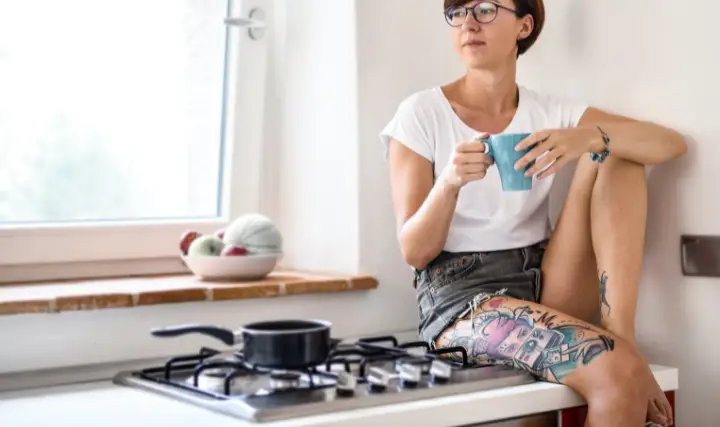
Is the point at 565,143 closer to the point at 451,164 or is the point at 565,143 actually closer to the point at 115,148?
the point at 451,164

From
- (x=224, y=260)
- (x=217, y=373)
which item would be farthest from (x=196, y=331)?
(x=224, y=260)

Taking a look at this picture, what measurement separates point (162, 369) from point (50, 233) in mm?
536

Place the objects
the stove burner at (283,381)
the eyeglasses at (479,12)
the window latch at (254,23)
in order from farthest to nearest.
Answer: the window latch at (254,23)
the eyeglasses at (479,12)
the stove burner at (283,381)

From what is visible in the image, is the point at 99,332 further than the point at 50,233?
No

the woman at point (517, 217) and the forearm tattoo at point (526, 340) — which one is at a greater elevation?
the woman at point (517, 217)

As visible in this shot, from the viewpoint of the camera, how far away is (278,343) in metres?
1.44

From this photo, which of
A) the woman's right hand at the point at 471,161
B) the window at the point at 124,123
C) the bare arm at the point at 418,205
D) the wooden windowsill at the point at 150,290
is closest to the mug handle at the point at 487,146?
the woman's right hand at the point at 471,161

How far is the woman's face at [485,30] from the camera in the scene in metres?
1.85

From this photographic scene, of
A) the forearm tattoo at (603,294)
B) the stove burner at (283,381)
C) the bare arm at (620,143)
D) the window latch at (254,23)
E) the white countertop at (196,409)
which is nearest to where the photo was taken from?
the white countertop at (196,409)

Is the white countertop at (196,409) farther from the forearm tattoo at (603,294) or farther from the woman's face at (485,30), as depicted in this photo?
the woman's face at (485,30)

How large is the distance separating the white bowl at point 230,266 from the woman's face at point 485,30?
60cm

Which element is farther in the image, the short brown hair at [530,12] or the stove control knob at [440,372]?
the short brown hair at [530,12]

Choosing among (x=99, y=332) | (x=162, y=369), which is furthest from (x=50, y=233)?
(x=162, y=369)

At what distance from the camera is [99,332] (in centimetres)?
172
